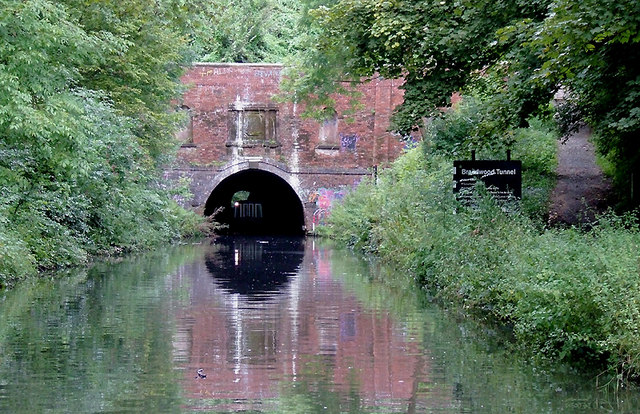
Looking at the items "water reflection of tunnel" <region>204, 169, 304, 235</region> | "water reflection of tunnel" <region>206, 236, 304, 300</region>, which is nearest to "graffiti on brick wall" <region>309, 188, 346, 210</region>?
"water reflection of tunnel" <region>204, 169, 304, 235</region>

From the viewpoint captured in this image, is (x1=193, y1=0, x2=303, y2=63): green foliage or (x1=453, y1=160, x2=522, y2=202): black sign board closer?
(x1=453, y1=160, x2=522, y2=202): black sign board

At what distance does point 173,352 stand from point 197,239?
113 ft

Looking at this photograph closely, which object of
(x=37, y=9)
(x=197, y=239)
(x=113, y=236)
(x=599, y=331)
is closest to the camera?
(x=599, y=331)

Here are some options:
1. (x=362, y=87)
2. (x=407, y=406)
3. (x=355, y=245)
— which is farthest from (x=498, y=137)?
(x=362, y=87)

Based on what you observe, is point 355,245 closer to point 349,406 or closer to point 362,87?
point 362,87

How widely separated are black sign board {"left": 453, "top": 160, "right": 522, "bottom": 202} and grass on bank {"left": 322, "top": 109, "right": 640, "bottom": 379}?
532 millimetres

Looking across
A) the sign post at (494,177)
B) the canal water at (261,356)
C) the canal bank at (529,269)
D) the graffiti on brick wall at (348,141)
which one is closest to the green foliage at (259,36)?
the graffiti on brick wall at (348,141)

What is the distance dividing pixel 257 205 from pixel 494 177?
5242 cm

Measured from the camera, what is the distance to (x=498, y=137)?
21.5m

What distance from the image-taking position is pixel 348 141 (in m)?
49.2

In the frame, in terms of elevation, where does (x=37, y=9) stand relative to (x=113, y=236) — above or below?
above

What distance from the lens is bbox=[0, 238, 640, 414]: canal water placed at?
9.59 metres

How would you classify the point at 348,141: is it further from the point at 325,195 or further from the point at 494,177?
the point at 494,177

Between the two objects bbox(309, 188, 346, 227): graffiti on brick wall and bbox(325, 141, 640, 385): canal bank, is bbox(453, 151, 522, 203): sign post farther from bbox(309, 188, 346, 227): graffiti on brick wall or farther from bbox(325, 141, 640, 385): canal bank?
bbox(309, 188, 346, 227): graffiti on brick wall
